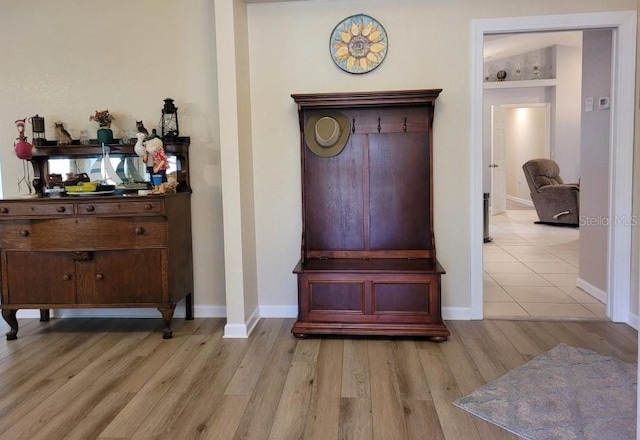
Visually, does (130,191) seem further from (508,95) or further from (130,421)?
(508,95)

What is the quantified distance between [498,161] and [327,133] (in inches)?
305

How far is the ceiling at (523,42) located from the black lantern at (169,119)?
241 inches

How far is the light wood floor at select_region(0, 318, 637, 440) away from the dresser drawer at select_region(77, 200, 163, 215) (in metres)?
0.86

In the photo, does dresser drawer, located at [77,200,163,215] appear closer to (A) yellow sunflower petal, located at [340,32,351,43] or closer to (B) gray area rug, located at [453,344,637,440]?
(A) yellow sunflower petal, located at [340,32,351,43]

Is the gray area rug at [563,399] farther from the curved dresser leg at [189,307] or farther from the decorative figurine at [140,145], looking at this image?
the decorative figurine at [140,145]

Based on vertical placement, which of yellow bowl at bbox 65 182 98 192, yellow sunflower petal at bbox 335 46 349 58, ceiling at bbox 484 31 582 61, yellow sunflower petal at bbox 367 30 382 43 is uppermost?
ceiling at bbox 484 31 582 61

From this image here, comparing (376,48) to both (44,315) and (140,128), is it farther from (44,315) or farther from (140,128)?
(44,315)

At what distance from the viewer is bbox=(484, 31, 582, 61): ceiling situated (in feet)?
25.9

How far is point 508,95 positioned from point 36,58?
892 cm

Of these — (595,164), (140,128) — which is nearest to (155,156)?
(140,128)

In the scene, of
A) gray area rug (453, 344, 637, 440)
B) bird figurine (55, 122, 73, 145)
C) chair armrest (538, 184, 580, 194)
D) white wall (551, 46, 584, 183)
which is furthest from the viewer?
white wall (551, 46, 584, 183)

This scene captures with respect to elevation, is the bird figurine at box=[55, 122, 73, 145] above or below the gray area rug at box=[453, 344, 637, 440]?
above

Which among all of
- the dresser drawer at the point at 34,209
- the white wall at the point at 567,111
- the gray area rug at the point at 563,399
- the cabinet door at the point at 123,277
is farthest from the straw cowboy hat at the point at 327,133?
the white wall at the point at 567,111

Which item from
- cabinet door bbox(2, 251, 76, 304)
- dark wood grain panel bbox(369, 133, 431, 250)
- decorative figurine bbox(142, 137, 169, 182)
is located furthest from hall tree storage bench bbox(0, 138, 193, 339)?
dark wood grain panel bbox(369, 133, 431, 250)
